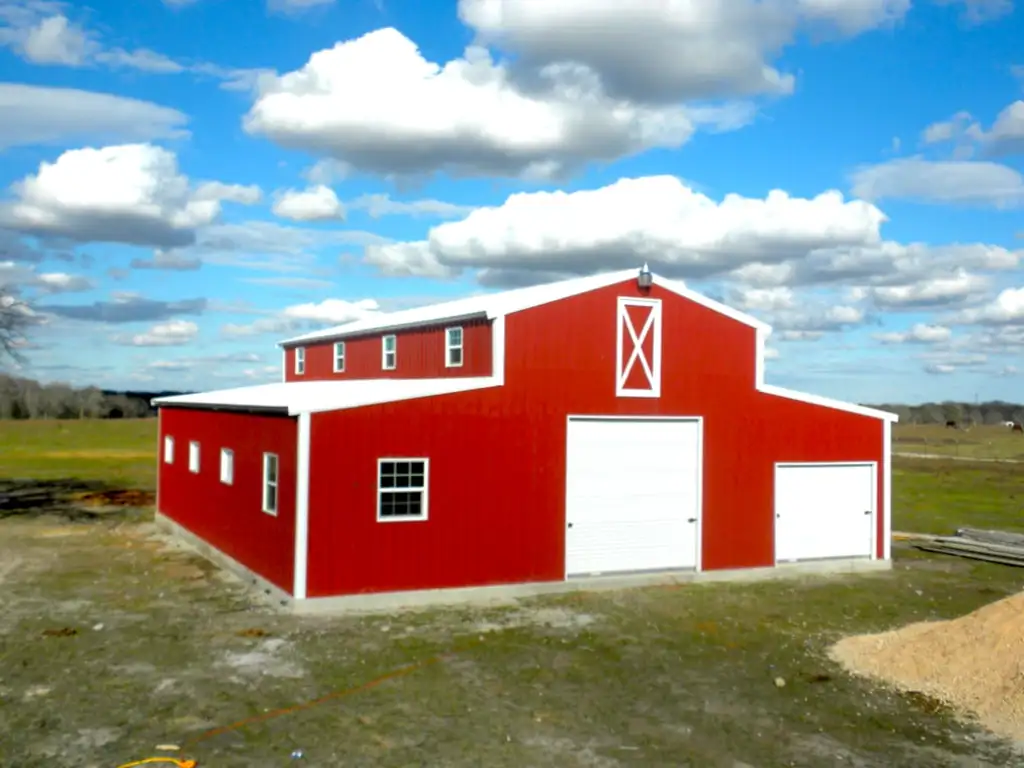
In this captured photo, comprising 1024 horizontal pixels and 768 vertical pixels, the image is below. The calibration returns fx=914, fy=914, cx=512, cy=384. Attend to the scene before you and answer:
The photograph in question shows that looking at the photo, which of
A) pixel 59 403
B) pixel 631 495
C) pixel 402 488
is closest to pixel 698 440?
pixel 631 495

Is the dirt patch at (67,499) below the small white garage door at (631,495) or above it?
below

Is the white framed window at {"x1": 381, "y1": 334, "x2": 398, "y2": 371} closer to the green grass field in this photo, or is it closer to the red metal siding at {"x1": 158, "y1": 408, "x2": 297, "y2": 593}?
the red metal siding at {"x1": 158, "y1": 408, "x2": 297, "y2": 593}

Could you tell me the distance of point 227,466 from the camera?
2202 centimetres

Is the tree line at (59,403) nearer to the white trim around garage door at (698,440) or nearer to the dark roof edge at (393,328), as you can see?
the dark roof edge at (393,328)

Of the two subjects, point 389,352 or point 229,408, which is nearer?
point 229,408

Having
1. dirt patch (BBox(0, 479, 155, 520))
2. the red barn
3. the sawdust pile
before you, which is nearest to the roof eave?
the red barn

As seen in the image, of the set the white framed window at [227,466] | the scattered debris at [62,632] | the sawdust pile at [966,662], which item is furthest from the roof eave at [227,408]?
the sawdust pile at [966,662]

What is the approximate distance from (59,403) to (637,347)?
107268 mm

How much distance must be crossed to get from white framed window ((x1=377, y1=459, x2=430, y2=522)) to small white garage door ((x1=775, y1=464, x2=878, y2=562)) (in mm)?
8917

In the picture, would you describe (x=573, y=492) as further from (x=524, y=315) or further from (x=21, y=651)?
(x=21, y=651)

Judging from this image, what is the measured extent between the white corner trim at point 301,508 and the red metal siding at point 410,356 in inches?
178

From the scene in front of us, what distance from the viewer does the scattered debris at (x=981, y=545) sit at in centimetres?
2419

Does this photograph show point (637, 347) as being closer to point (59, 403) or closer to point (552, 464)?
point (552, 464)

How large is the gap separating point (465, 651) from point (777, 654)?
487 cm
